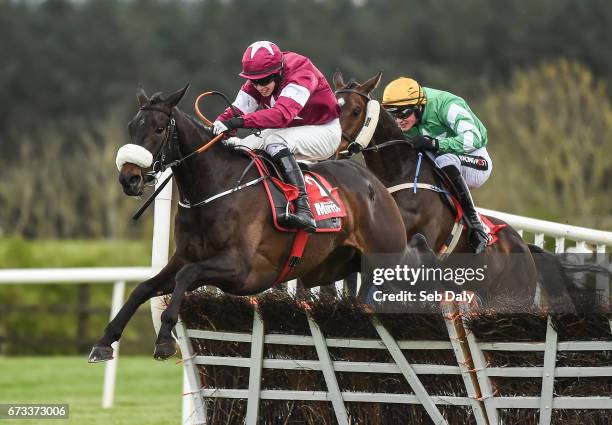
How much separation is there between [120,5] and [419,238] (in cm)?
4702

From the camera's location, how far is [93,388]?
434 inches

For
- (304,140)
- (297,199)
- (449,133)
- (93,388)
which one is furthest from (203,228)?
(93,388)

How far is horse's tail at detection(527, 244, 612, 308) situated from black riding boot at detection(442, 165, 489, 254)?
0.51m

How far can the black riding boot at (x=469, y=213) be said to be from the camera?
25.1ft

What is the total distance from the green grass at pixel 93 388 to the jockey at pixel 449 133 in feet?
8.16

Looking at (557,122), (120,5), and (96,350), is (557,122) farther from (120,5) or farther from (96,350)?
(120,5)

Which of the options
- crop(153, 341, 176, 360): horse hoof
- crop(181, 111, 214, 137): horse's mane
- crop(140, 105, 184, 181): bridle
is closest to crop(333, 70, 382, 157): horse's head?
crop(181, 111, 214, 137): horse's mane

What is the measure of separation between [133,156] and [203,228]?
2.28ft

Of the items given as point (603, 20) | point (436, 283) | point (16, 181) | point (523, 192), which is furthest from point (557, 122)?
point (436, 283)

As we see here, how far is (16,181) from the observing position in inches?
1299

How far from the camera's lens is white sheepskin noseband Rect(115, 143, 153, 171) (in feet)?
18.9

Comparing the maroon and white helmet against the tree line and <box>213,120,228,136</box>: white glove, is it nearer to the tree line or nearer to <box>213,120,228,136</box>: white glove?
<box>213,120,228,136</box>: white glove

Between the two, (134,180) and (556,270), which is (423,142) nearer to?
(556,270)

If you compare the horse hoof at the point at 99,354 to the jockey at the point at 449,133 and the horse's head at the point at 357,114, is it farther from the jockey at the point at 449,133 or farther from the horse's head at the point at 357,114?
the jockey at the point at 449,133
